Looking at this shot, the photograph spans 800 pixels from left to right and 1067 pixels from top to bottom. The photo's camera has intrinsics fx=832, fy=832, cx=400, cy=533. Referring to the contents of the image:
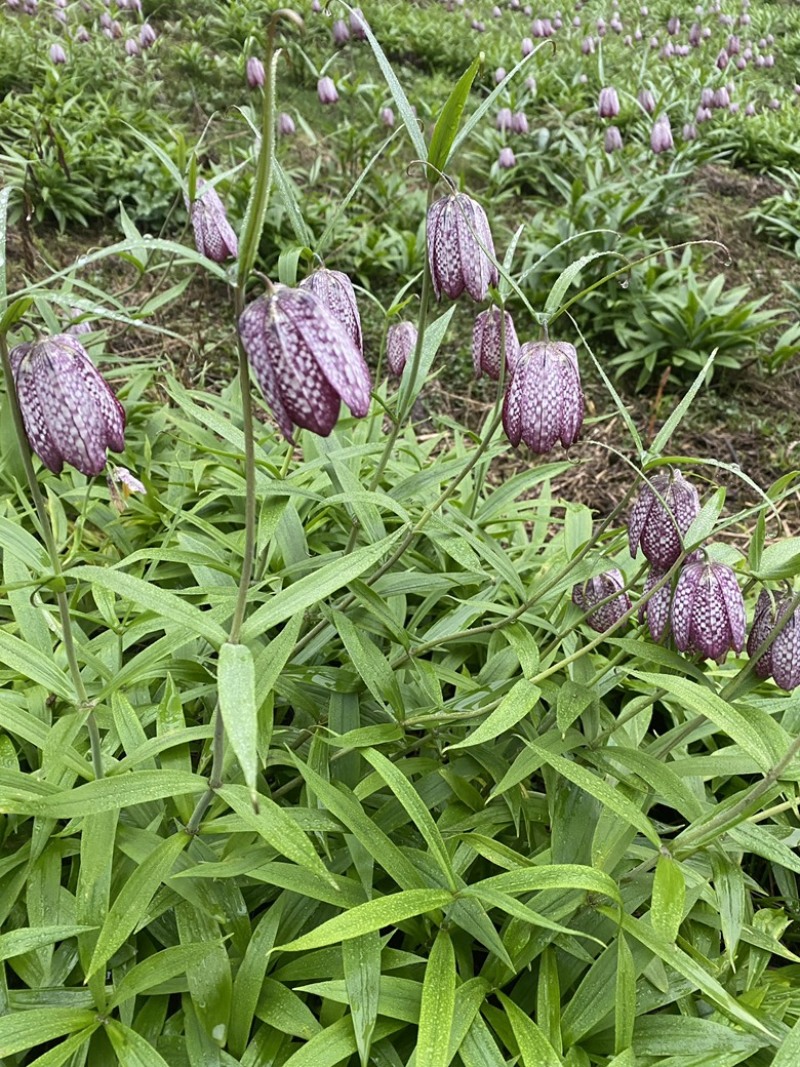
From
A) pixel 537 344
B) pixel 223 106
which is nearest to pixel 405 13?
pixel 223 106

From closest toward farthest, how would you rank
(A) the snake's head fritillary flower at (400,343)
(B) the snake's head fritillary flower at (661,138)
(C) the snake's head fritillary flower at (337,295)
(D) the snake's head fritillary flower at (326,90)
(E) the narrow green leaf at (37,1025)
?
(E) the narrow green leaf at (37,1025), (C) the snake's head fritillary flower at (337,295), (A) the snake's head fritillary flower at (400,343), (D) the snake's head fritillary flower at (326,90), (B) the snake's head fritillary flower at (661,138)

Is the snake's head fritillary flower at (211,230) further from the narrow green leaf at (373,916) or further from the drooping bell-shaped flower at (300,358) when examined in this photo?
the narrow green leaf at (373,916)

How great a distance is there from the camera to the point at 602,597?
5.27ft

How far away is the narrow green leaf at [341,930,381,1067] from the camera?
4.01 ft

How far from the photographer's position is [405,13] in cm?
738

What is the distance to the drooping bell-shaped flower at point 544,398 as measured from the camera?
1.38 meters

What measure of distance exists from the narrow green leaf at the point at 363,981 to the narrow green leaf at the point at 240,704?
0.54 m

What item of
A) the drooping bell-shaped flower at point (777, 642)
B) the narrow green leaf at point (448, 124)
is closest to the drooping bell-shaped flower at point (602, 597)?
the drooping bell-shaped flower at point (777, 642)

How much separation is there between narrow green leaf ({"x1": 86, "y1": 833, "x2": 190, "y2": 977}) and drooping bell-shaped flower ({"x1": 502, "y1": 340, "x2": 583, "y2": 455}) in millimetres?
852

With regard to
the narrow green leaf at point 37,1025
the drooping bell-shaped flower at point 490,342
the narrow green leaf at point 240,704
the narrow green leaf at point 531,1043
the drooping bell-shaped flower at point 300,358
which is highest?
the drooping bell-shaped flower at point 300,358

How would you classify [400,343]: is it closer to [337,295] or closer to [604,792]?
[337,295]

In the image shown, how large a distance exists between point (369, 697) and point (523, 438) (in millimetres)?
679

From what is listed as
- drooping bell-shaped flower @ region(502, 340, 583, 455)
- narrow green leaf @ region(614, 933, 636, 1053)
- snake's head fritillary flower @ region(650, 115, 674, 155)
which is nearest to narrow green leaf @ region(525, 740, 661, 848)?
narrow green leaf @ region(614, 933, 636, 1053)

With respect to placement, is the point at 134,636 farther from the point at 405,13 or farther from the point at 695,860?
the point at 405,13
